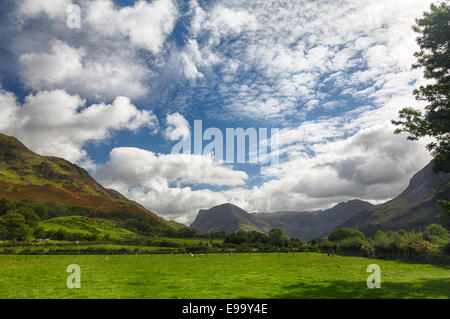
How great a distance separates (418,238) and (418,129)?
88721 mm

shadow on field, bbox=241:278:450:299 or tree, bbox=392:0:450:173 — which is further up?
tree, bbox=392:0:450:173

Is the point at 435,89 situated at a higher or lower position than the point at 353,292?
higher

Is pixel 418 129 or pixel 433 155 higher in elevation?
pixel 418 129

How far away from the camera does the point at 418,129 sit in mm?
27094

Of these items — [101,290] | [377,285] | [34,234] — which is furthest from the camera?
[34,234]

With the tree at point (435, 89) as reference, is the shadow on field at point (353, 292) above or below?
below

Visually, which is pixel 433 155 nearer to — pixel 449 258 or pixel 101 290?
pixel 101 290
